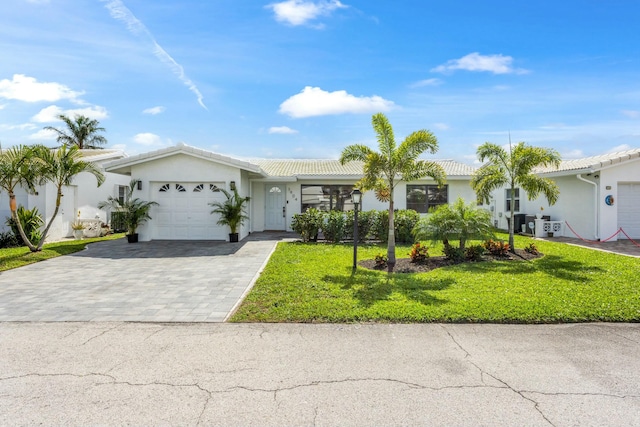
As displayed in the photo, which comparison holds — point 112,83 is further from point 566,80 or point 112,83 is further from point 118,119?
point 566,80

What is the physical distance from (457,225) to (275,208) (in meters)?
10.7

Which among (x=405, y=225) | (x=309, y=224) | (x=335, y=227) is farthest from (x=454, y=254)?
(x=309, y=224)

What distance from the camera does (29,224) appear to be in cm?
1340

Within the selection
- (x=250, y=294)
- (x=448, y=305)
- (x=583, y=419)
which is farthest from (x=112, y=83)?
(x=583, y=419)

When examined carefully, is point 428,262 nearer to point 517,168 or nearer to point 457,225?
point 457,225

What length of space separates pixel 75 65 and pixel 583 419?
1463cm

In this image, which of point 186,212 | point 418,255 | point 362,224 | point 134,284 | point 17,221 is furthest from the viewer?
point 186,212

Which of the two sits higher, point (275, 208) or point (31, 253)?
point (275, 208)

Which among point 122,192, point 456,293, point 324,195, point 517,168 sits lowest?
point 456,293

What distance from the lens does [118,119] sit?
15648 mm

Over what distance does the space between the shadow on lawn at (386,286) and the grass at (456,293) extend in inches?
0.7

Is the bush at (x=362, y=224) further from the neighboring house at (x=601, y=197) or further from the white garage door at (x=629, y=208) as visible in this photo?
the white garage door at (x=629, y=208)

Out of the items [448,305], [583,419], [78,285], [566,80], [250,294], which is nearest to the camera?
[583,419]

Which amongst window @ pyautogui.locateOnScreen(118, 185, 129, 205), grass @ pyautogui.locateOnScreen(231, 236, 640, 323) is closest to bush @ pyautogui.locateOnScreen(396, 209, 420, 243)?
grass @ pyautogui.locateOnScreen(231, 236, 640, 323)
